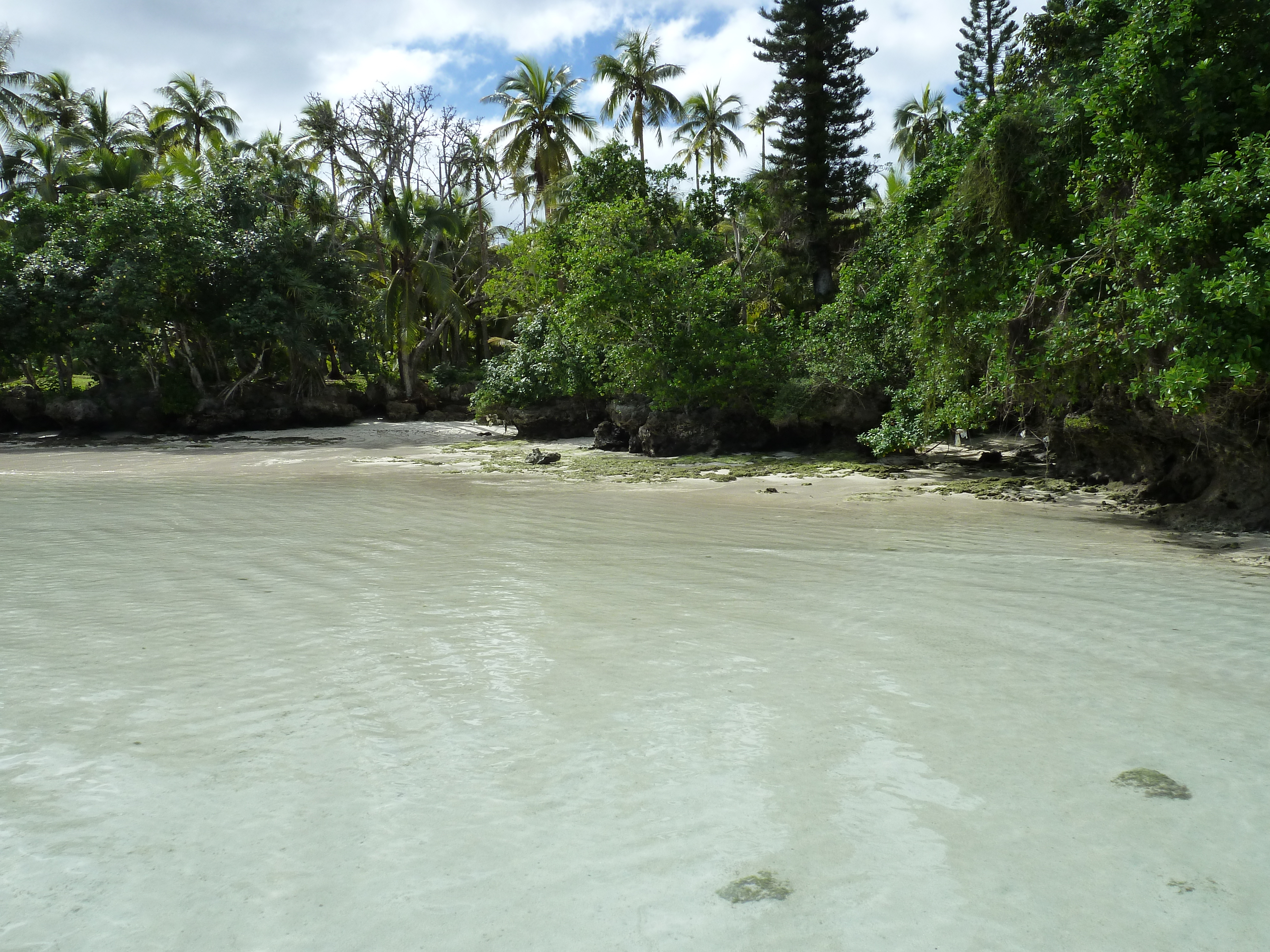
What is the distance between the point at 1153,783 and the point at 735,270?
74.5 feet

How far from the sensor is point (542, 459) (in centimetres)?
1580

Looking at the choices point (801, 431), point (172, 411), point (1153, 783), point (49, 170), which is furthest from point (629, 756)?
point (49, 170)

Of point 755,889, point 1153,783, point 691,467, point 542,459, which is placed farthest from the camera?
point 542,459

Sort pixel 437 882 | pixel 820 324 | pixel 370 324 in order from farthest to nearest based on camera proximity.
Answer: pixel 370 324, pixel 820 324, pixel 437 882

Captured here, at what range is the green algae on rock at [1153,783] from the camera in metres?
2.62

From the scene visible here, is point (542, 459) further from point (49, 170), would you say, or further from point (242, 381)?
point (49, 170)

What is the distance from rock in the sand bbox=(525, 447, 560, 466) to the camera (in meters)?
15.6

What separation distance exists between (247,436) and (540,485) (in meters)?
15.1

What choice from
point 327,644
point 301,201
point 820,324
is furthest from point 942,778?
A: point 301,201

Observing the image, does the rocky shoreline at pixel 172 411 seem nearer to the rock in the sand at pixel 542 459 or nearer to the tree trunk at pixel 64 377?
the tree trunk at pixel 64 377

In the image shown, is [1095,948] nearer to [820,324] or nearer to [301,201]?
[820,324]

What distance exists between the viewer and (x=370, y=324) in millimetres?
28156

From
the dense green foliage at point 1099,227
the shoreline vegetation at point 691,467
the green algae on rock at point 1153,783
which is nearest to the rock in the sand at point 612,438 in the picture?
the shoreline vegetation at point 691,467

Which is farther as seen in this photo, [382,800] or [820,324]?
[820,324]
